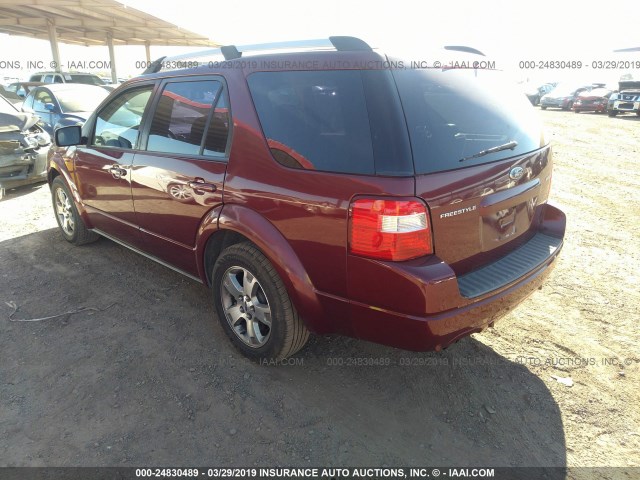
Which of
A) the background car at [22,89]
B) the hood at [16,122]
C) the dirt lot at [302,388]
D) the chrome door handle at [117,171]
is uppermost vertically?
the background car at [22,89]

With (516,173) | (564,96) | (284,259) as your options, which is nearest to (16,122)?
(284,259)

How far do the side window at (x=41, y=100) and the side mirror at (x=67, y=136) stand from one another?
7.15 m

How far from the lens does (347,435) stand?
2373 millimetres

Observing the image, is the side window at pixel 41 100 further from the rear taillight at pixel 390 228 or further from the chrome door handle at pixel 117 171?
the rear taillight at pixel 390 228

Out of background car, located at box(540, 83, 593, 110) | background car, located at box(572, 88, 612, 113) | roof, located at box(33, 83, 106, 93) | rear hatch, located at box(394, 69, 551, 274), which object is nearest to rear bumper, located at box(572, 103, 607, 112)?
background car, located at box(572, 88, 612, 113)

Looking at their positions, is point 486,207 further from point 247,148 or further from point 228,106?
point 228,106

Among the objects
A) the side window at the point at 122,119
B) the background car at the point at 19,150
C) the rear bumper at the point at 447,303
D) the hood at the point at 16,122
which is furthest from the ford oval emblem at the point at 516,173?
the hood at the point at 16,122

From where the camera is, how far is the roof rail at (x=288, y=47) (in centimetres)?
233

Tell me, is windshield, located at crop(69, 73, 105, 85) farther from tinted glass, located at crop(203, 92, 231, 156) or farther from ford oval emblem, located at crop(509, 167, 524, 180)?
ford oval emblem, located at crop(509, 167, 524, 180)

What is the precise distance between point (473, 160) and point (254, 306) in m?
1.55

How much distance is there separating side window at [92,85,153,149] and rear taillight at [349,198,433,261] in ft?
7.39

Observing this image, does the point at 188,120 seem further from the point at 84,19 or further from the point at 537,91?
the point at 537,91

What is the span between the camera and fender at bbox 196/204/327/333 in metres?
2.44

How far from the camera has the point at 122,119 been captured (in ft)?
12.5
